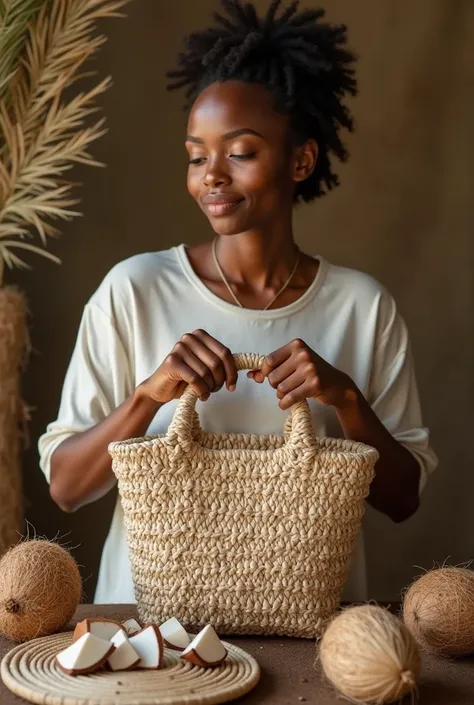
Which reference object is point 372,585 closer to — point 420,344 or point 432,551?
point 432,551

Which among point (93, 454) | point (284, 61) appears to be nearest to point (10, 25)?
point (284, 61)

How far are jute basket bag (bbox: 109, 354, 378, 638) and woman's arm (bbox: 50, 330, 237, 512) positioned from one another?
3 cm

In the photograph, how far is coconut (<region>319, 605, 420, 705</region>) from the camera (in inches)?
38.6

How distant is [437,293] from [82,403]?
4.35ft

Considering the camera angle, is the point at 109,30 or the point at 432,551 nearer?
the point at 109,30

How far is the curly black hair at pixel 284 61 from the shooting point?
1.49 metres

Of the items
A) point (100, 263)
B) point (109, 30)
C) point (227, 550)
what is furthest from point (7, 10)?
point (227, 550)

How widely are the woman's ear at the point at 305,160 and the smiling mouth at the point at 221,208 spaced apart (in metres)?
0.17

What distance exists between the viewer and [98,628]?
3.66 ft

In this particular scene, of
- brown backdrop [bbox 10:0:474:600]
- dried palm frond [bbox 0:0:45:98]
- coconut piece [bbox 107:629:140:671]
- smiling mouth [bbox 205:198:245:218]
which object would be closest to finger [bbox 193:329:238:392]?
smiling mouth [bbox 205:198:245:218]

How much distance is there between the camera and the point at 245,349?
1541mm

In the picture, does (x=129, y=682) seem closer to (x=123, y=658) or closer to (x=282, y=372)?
(x=123, y=658)

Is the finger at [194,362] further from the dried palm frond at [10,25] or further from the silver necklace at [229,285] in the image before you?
the dried palm frond at [10,25]

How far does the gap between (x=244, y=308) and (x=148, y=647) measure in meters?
0.63
